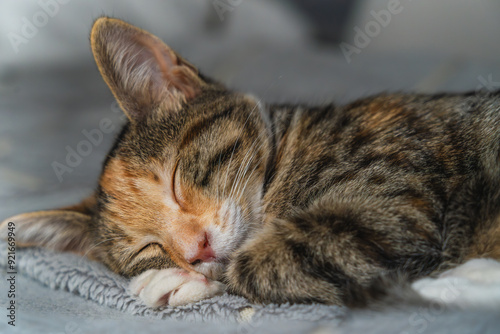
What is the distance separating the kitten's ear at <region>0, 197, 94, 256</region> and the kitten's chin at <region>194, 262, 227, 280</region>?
0.43 meters

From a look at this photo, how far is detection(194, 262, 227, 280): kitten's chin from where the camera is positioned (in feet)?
3.22

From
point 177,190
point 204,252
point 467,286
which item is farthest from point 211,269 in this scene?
point 467,286

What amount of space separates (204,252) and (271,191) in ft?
0.77

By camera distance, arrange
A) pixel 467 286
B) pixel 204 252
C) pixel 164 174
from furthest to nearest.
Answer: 1. pixel 164 174
2. pixel 204 252
3. pixel 467 286

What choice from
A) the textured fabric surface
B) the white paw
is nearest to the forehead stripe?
the textured fabric surface

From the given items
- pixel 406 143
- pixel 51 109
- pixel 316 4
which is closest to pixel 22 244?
pixel 51 109

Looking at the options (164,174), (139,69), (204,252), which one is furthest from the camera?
(139,69)

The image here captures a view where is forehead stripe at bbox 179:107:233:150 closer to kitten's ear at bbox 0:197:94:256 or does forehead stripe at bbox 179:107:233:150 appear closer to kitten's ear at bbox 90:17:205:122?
kitten's ear at bbox 90:17:205:122

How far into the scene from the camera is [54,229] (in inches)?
48.3

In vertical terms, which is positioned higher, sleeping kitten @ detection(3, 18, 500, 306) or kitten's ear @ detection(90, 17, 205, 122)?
kitten's ear @ detection(90, 17, 205, 122)

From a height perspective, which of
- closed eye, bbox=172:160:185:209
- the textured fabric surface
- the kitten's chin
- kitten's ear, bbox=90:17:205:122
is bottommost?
the textured fabric surface

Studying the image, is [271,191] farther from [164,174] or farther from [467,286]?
[467,286]

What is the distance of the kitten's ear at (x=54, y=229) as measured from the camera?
1165 mm

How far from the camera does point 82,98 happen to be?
1965mm
